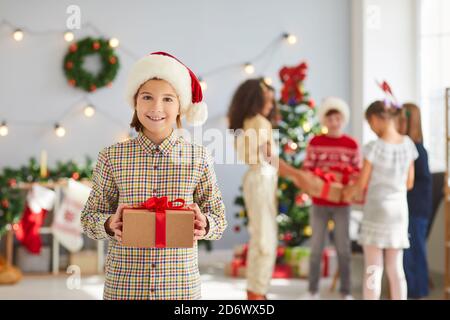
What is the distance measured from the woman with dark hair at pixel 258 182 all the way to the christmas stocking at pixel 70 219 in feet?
5.67

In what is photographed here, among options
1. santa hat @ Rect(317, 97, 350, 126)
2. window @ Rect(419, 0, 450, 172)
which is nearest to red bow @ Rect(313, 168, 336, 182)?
Result: santa hat @ Rect(317, 97, 350, 126)

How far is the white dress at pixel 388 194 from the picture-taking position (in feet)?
11.5

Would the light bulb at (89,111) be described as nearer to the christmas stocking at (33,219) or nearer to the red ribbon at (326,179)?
the christmas stocking at (33,219)

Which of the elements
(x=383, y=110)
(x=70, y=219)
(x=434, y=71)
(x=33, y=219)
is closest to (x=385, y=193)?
(x=383, y=110)

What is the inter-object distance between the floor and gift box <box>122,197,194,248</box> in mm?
2586

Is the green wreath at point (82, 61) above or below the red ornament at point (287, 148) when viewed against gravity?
above

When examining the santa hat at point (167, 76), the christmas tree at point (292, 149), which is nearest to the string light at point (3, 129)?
the christmas tree at point (292, 149)

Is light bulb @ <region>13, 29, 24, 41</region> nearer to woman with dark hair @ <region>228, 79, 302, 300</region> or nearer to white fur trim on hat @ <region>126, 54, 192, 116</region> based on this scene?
woman with dark hair @ <region>228, 79, 302, 300</region>

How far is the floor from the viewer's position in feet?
14.7

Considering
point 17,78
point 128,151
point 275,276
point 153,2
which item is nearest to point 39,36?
point 17,78

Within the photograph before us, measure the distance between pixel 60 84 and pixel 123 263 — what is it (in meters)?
4.14
